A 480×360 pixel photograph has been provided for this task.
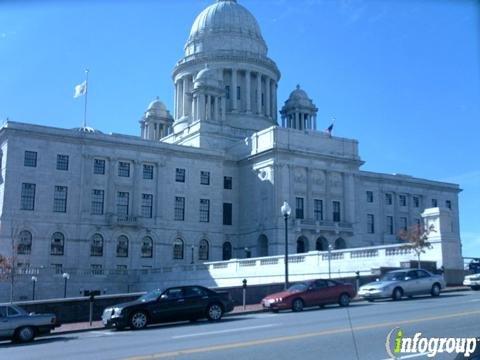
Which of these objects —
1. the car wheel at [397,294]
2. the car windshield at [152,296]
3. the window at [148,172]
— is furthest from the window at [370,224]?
the car windshield at [152,296]

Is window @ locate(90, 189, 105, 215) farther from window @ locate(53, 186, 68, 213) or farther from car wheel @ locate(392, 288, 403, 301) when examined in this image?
car wheel @ locate(392, 288, 403, 301)

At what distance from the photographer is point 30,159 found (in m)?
60.5

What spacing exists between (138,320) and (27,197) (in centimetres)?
4093

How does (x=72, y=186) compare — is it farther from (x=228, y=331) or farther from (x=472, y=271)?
(x=228, y=331)

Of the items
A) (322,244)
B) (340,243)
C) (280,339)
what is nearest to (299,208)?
(322,244)

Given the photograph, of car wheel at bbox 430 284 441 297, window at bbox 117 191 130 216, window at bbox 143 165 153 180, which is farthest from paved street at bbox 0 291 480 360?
window at bbox 143 165 153 180

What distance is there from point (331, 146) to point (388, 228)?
63.6 ft

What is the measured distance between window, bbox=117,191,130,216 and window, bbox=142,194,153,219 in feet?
5.99

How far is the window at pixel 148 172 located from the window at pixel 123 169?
1808 mm

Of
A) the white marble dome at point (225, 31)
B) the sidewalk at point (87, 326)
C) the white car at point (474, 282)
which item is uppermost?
the white marble dome at point (225, 31)

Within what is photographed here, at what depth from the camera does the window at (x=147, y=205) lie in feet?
217

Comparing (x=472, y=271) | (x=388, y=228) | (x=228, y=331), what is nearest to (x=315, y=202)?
(x=388, y=228)

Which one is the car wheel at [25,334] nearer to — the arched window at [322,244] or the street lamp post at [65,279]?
the street lamp post at [65,279]

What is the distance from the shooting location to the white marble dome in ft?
294
